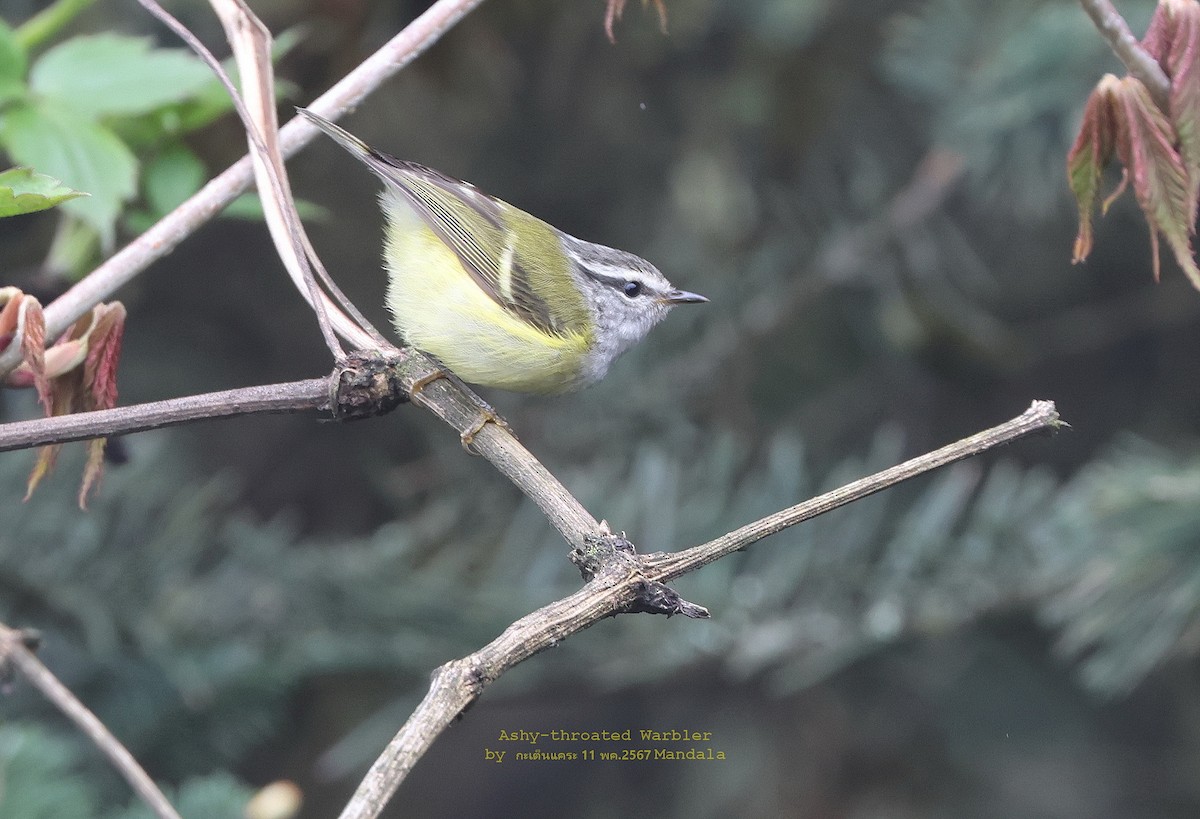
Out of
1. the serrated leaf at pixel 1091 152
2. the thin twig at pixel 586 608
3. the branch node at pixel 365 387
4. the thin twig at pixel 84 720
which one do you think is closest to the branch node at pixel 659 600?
the thin twig at pixel 586 608

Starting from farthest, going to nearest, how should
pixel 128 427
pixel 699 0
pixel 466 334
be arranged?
pixel 699 0 < pixel 466 334 < pixel 128 427

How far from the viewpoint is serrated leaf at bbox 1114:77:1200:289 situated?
116 cm

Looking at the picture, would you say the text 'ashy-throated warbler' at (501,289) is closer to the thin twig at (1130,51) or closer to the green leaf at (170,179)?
the green leaf at (170,179)

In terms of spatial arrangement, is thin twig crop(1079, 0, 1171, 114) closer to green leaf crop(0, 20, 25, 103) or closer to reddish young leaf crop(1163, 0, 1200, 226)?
reddish young leaf crop(1163, 0, 1200, 226)

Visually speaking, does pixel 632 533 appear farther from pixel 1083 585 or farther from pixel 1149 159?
pixel 1149 159

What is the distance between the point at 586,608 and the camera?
89 cm

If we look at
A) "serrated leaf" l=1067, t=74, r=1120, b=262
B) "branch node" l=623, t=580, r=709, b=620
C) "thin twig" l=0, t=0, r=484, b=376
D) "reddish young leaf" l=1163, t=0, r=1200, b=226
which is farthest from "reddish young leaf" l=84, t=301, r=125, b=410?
"reddish young leaf" l=1163, t=0, r=1200, b=226

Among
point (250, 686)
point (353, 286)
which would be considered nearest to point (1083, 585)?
point (250, 686)

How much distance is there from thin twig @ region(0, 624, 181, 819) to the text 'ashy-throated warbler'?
0.80m

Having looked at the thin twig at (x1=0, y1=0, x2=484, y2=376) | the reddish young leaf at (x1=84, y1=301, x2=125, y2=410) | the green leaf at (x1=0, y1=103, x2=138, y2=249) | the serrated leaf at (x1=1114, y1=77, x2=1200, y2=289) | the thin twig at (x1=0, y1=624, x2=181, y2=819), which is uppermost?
the green leaf at (x1=0, y1=103, x2=138, y2=249)

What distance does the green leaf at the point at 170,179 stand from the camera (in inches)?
62.7

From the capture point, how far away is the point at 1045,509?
2117mm

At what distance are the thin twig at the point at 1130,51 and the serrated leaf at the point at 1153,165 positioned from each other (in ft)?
0.08

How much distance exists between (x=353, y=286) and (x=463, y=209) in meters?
0.59
